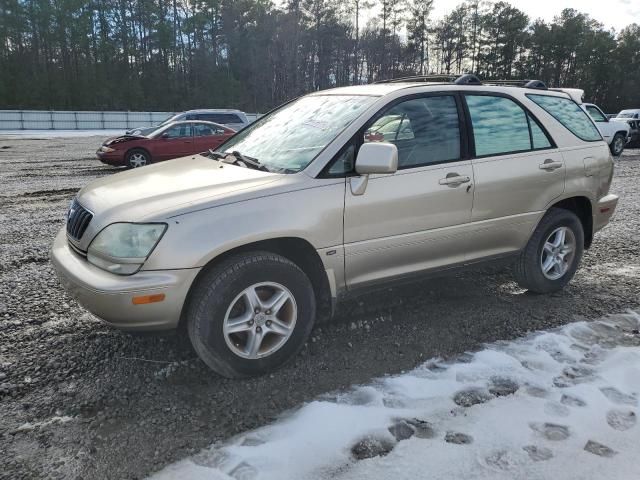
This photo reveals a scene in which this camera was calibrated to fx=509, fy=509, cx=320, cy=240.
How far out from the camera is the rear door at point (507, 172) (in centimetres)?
387

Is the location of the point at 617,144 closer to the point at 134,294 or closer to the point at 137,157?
the point at 137,157

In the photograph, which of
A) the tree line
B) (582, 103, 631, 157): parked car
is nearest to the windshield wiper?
(582, 103, 631, 157): parked car

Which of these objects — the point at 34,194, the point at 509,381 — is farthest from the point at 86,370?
the point at 34,194

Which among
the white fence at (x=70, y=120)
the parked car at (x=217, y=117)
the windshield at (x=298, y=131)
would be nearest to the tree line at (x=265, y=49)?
the white fence at (x=70, y=120)

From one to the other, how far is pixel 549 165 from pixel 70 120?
4092 centimetres

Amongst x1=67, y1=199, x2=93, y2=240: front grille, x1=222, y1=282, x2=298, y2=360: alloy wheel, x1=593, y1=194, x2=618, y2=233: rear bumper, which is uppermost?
x1=67, y1=199, x2=93, y2=240: front grille

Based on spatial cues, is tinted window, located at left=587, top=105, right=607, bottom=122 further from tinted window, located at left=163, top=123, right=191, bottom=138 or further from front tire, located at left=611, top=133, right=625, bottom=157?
tinted window, located at left=163, top=123, right=191, bottom=138

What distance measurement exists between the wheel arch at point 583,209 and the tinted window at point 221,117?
15.8m

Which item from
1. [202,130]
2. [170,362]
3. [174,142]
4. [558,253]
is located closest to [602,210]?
[558,253]

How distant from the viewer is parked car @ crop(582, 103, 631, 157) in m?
18.3

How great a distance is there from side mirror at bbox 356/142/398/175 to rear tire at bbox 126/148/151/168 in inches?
482

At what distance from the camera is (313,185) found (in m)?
3.15

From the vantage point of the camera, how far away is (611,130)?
19031mm

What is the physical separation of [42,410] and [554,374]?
301 cm
